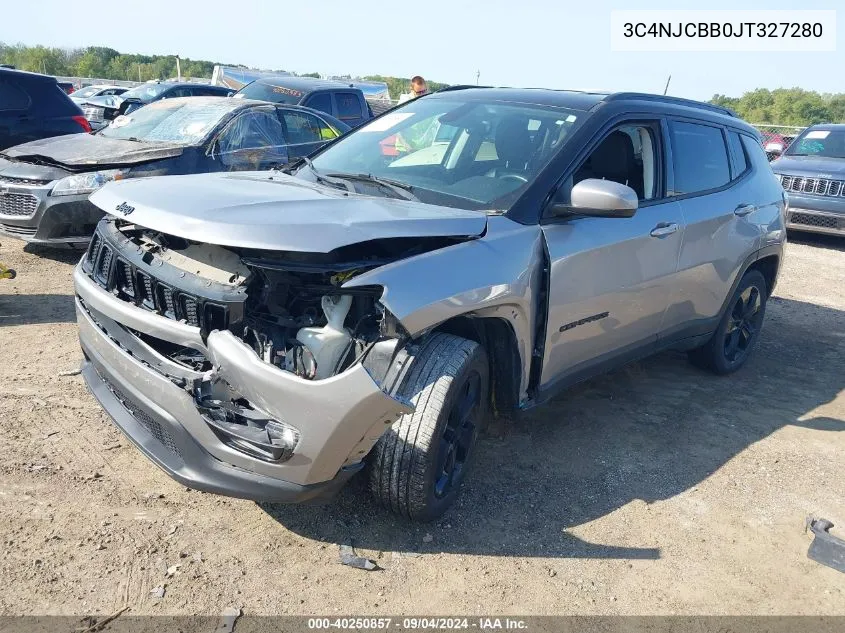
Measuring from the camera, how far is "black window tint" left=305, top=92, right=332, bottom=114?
39.9 ft

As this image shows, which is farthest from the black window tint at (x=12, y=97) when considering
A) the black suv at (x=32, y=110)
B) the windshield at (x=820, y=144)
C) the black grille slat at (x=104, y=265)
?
the windshield at (x=820, y=144)

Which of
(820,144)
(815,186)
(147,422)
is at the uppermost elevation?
(820,144)

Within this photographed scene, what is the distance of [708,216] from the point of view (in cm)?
432

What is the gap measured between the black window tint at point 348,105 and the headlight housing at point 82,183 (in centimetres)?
684

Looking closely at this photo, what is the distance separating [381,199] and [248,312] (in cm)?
89

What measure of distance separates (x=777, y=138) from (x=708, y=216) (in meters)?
18.1

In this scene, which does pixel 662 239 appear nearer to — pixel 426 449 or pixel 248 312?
pixel 426 449

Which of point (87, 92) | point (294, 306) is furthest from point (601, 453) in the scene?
point (87, 92)

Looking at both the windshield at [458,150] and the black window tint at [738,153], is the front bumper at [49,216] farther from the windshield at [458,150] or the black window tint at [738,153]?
the black window tint at [738,153]

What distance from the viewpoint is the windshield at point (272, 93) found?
39.3 feet

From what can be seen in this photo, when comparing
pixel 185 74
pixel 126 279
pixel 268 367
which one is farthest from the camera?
pixel 185 74

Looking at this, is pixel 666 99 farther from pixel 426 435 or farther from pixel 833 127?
pixel 833 127

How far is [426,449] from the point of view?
275 cm

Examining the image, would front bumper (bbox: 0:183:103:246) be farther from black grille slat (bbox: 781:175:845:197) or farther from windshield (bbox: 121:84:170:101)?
black grille slat (bbox: 781:175:845:197)
